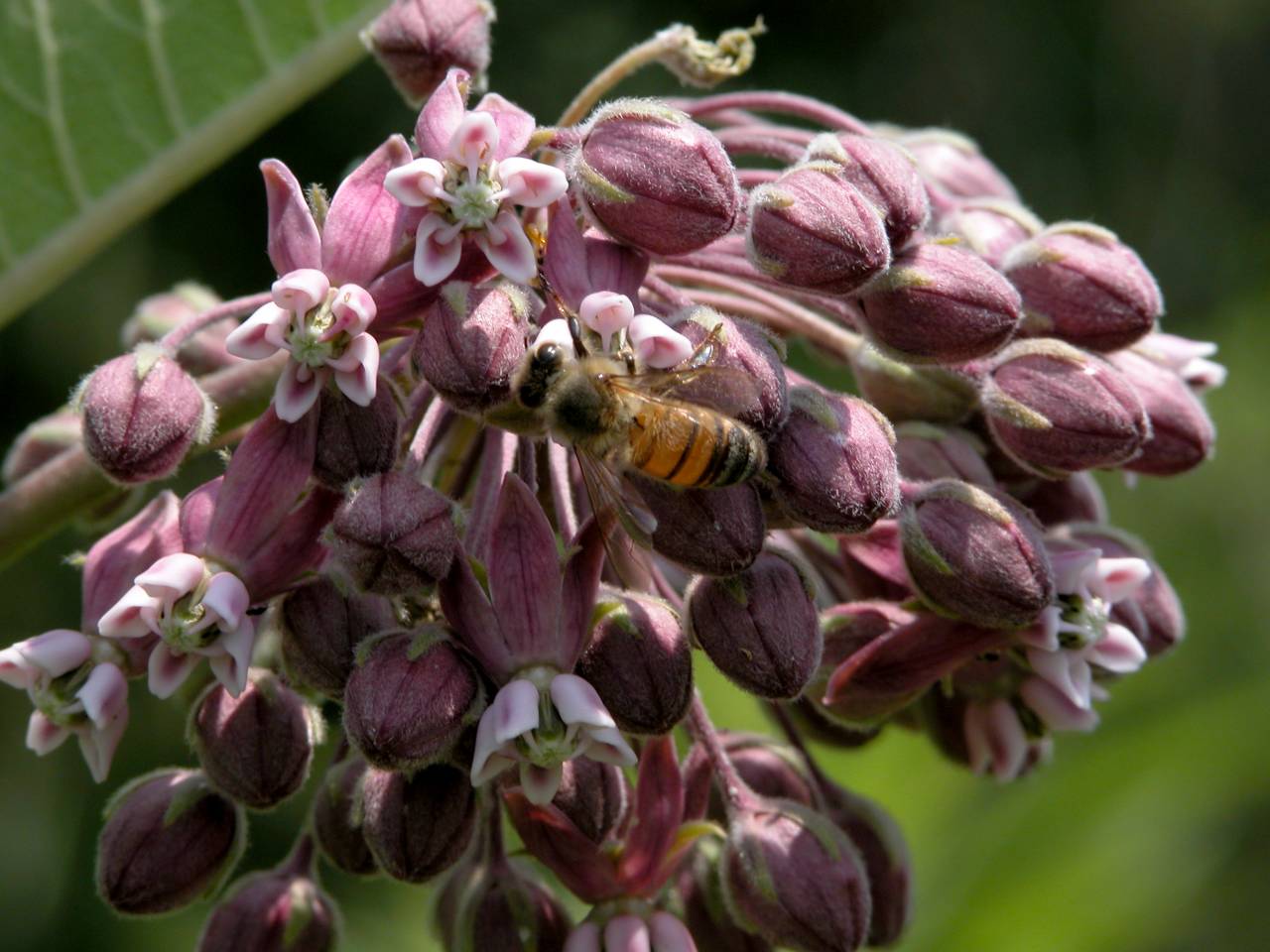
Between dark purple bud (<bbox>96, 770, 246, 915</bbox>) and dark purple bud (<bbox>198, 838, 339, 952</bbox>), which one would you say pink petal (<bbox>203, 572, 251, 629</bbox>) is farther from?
dark purple bud (<bbox>198, 838, 339, 952</bbox>)

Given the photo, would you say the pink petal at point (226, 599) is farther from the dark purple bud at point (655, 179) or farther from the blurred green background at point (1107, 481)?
the blurred green background at point (1107, 481)

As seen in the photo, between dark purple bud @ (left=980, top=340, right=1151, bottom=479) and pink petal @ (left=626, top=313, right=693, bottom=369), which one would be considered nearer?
pink petal @ (left=626, top=313, right=693, bottom=369)

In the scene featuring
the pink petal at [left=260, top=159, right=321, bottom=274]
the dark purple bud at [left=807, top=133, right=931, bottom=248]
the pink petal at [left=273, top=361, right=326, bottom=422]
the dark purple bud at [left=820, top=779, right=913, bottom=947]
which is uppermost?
the pink petal at [left=260, top=159, right=321, bottom=274]

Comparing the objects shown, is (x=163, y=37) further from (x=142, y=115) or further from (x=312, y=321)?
(x=312, y=321)

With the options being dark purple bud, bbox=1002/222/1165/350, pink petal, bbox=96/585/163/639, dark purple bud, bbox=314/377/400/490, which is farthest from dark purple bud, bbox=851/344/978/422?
pink petal, bbox=96/585/163/639

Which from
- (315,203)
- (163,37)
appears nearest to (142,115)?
(163,37)
